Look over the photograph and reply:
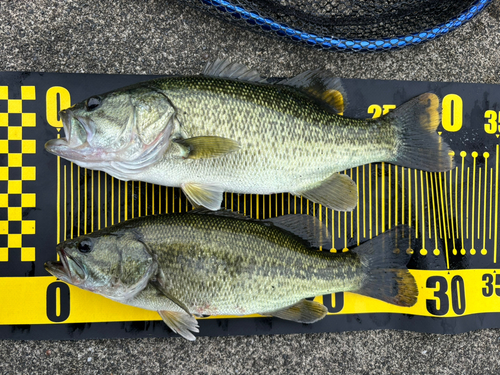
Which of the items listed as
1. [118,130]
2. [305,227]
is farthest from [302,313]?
[118,130]

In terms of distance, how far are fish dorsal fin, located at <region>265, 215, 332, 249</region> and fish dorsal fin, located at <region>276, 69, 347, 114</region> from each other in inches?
25.8

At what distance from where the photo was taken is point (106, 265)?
1687 mm

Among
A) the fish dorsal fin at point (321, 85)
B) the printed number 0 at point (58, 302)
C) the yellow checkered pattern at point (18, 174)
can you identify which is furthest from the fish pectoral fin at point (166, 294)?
the fish dorsal fin at point (321, 85)

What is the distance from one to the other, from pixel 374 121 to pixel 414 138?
10.2 inches

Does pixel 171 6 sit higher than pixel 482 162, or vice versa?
pixel 171 6

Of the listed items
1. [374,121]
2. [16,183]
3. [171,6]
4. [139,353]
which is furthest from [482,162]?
[16,183]

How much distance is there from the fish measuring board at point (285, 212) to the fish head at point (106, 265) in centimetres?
38

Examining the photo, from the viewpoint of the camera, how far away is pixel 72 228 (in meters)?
2.06

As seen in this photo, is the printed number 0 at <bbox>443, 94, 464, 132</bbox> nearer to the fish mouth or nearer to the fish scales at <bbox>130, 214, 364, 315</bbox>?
the fish scales at <bbox>130, 214, 364, 315</bbox>

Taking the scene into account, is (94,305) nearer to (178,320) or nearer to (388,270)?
(178,320)

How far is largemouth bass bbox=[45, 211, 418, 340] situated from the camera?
66.9 inches

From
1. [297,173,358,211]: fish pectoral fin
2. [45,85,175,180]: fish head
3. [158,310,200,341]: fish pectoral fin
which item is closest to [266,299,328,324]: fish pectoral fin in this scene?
[158,310,200,341]: fish pectoral fin

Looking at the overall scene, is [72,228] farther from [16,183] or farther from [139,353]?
[139,353]

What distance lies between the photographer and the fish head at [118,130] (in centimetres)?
166
